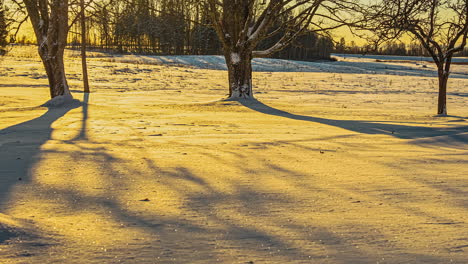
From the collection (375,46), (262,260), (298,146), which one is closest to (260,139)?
(298,146)

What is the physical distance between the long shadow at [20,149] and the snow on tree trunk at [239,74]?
19.6 ft

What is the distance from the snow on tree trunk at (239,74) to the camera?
14.1 m

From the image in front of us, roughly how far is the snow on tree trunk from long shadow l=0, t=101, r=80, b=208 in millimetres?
5961

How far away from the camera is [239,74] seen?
14.3m

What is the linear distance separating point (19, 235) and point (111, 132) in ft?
16.7

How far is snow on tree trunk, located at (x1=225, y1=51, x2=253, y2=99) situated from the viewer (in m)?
14.1

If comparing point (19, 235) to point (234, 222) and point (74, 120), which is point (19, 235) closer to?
point (234, 222)

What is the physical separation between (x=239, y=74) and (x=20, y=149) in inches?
353

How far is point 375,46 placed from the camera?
12273 millimetres

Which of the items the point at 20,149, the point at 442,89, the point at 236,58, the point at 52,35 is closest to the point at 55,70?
the point at 52,35

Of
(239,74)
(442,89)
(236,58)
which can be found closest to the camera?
(442,89)

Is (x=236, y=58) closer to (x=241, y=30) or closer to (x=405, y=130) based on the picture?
(x=241, y=30)

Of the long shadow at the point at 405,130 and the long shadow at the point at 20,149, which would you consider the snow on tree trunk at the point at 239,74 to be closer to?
the long shadow at the point at 405,130

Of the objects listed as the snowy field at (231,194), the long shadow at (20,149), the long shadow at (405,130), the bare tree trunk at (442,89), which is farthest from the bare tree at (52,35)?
the bare tree trunk at (442,89)
